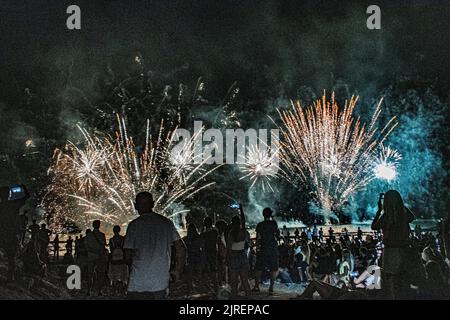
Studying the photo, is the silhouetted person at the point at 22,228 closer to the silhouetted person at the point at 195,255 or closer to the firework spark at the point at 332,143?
the silhouetted person at the point at 195,255

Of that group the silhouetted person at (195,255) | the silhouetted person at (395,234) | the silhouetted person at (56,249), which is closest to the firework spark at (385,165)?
the silhouetted person at (195,255)

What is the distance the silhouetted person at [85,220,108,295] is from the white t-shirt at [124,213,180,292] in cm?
422

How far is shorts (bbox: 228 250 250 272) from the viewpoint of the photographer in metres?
8.00

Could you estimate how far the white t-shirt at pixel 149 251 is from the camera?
4.46m

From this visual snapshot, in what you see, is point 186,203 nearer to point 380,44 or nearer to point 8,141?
point 8,141

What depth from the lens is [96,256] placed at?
857 centimetres

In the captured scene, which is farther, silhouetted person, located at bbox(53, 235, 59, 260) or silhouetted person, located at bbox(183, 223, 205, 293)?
silhouetted person, located at bbox(53, 235, 59, 260)

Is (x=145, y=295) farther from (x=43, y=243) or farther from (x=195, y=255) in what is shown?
(x=43, y=243)

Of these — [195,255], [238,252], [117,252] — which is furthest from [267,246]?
[117,252]

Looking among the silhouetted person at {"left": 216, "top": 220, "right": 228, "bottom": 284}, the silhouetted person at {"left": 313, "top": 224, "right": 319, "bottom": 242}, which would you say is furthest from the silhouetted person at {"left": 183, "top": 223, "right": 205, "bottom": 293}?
the silhouetted person at {"left": 313, "top": 224, "right": 319, "bottom": 242}

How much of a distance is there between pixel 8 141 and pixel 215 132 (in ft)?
19.0

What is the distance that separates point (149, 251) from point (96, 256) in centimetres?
446

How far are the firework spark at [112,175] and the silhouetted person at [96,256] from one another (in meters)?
5.04

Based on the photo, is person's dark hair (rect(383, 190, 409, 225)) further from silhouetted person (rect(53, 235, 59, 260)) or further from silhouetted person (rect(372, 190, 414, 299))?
silhouetted person (rect(53, 235, 59, 260))
